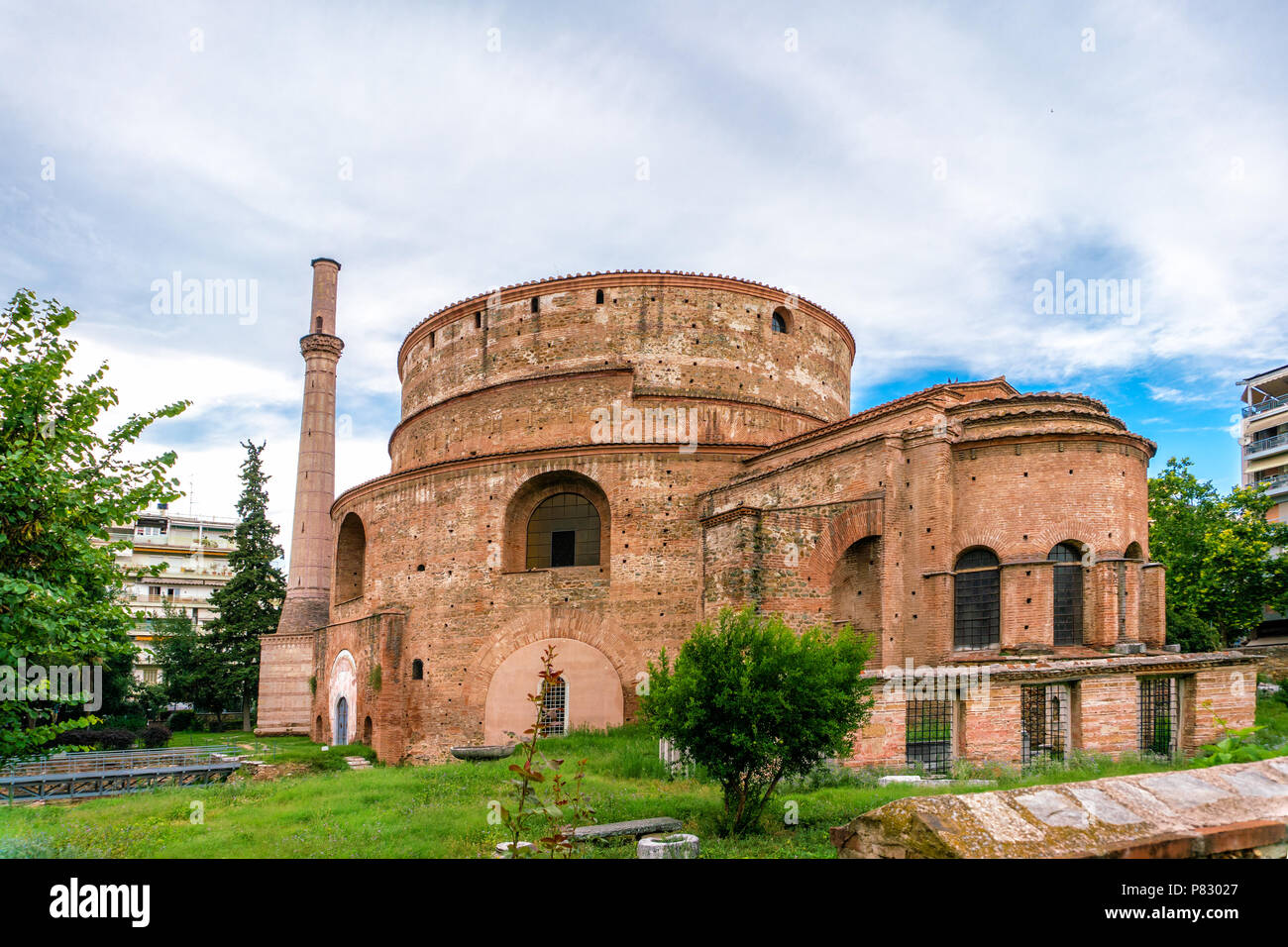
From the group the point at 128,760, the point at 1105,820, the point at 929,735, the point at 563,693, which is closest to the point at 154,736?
the point at 128,760

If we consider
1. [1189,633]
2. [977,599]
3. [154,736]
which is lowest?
[154,736]

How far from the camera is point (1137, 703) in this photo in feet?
43.8

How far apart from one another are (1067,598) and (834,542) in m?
3.99

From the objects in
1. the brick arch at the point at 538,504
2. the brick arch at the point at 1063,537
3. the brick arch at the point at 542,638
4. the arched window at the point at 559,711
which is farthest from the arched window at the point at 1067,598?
the arched window at the point at 559,711

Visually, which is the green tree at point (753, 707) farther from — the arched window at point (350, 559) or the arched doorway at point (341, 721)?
the arched window at point (350, 559)

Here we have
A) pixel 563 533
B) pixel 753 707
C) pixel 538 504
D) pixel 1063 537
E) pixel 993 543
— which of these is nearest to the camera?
pixel 753 707

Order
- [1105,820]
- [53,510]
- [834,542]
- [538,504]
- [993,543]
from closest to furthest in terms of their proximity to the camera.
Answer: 1. [1105,820]
2. [53,510]
3. [993,543]
4. [834,542]
5. [538,504]

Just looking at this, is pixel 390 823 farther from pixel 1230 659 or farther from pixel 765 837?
pixel 1230 659

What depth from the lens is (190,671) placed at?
36281mm

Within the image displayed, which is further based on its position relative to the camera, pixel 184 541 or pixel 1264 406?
pixel 184 541

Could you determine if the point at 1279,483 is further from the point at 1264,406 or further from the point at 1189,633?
the point at 1189,633

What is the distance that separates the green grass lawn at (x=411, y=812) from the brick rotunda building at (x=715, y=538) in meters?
1.77

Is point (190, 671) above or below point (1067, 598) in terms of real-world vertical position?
below

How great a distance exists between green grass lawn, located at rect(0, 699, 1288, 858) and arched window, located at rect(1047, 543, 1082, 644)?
3013mm
